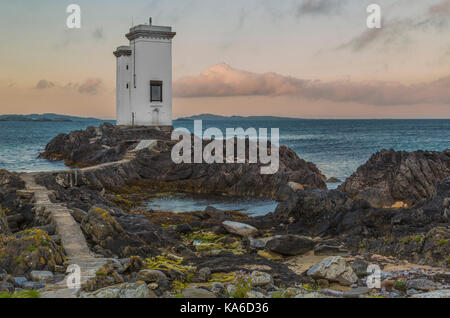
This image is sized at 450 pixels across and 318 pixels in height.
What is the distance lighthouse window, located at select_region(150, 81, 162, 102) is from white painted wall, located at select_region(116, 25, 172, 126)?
245mm

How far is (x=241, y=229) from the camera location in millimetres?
14773

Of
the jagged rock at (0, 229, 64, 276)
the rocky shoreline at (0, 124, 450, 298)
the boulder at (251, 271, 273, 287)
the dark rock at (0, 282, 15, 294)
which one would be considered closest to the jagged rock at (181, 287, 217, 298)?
the rocky shoreline at (0, 124, 450, 298)

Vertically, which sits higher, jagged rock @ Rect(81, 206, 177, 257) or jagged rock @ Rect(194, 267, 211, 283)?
jagged rock @ Rect(81, 206, 177, 257)

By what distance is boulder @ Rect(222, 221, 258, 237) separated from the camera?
48.1 ft

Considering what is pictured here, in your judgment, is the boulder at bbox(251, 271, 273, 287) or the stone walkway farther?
the boulder at bbox(251, 271, 273, 287)

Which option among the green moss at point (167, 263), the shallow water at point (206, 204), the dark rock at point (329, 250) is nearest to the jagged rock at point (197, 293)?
the green moss at point (167, 263)

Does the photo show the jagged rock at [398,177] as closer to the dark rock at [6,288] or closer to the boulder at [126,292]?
the boulder at [126,292]

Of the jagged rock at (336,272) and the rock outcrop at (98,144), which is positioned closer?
the jagged rock at (336,272)

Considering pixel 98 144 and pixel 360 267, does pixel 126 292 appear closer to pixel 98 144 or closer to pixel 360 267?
pixel 360 267

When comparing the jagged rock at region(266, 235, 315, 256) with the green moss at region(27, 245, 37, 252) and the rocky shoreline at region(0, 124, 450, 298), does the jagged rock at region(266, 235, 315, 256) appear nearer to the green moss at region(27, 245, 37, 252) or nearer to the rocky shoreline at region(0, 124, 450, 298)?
the rocky shoreline at region(0, 124, 450, 298)

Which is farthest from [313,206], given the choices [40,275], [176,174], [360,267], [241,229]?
[176,174]

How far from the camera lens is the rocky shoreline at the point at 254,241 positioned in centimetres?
815
